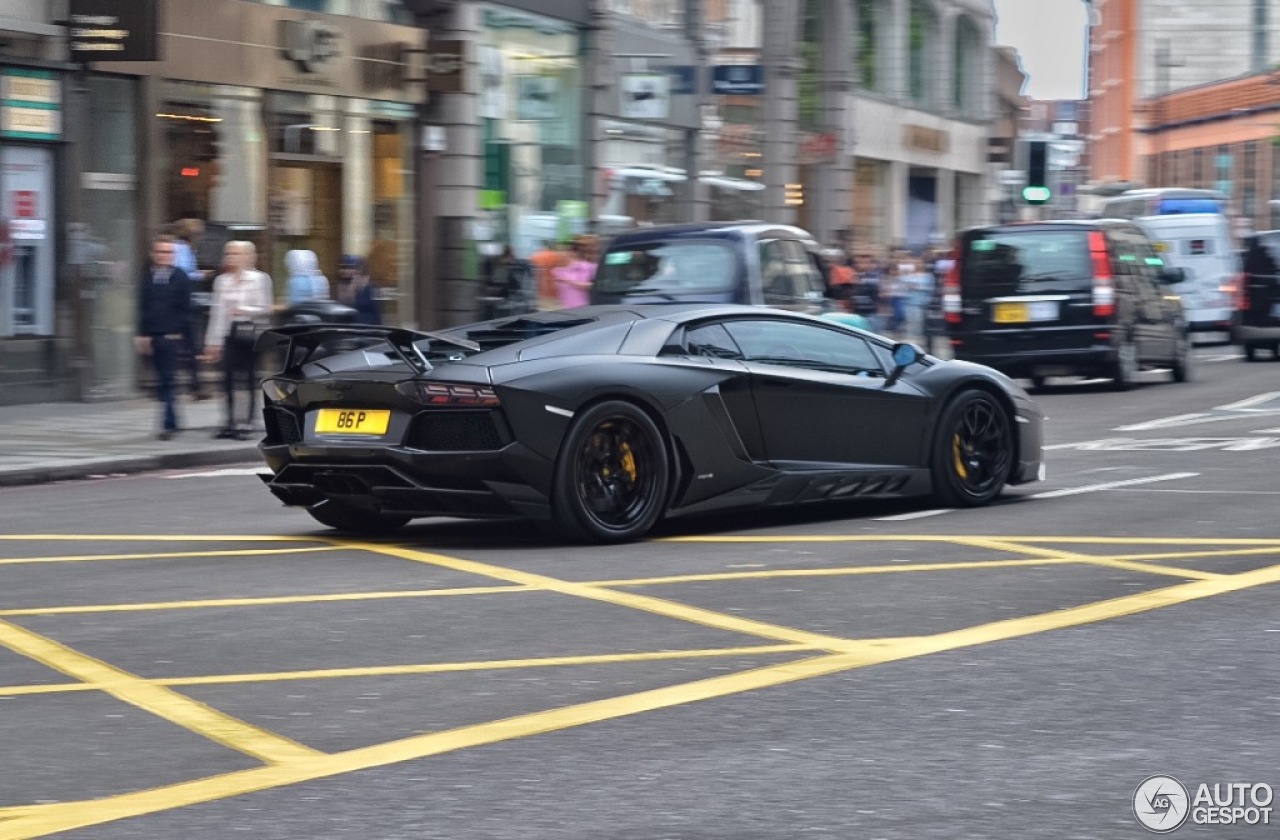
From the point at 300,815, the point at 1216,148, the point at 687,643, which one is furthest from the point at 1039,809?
the point at 1216,148

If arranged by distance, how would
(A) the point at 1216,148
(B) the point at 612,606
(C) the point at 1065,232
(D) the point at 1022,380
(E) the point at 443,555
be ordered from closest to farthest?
(B) the point at 612,606 → (E) the point at 443,555 → (C) the point at 1065,232 → (D) the point at 1022,380 → (A) the point at 1216,148

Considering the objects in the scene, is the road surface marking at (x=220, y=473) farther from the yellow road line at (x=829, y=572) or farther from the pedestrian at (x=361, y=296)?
the yellow road line at (x=829, y=572)

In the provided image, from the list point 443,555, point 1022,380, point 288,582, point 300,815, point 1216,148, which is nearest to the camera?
point 300,815

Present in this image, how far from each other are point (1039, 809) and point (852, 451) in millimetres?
6194

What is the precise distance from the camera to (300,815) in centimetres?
481

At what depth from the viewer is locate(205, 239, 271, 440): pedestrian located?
17.6 m

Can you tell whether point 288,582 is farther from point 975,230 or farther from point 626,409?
point 975,230

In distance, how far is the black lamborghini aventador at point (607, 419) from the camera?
9.55 metres

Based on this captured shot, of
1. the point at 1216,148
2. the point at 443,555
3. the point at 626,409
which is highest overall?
the point at 1216,148

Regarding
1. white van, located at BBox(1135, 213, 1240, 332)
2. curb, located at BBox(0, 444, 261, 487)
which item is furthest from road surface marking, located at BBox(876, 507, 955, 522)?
white van, located at BBox(1135, 213, 1240, 332)

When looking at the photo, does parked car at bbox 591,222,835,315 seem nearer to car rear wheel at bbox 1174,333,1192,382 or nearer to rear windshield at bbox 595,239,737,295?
rear windshield at bbox 595,239,737,295

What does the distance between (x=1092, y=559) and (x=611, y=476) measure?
2243 millimetres

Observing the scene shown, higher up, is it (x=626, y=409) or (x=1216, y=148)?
(x=1216, y=148)

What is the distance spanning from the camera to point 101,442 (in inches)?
661
